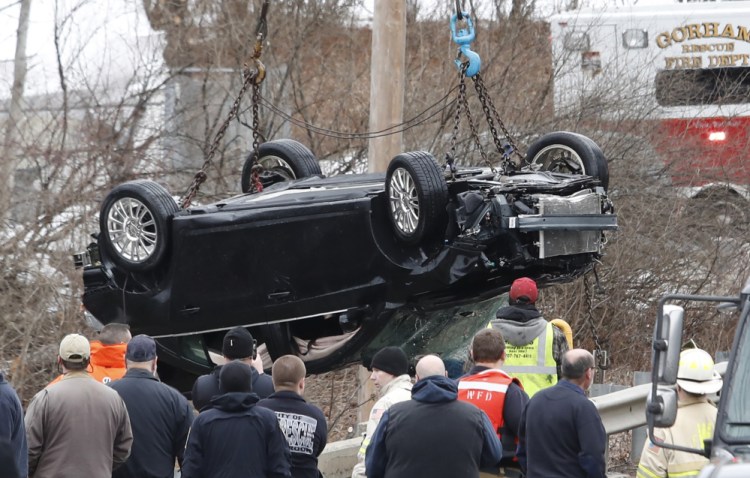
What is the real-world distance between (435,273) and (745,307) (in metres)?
3.98

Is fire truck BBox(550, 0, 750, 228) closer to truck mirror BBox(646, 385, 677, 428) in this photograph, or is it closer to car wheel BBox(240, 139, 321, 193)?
car wheel BBox(240, 139, 321, 193)

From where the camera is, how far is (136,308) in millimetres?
10578

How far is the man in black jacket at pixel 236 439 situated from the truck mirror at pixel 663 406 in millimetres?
2047

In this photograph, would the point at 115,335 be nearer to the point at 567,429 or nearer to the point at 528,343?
the point at 528,343

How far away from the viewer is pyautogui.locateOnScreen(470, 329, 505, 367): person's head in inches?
287

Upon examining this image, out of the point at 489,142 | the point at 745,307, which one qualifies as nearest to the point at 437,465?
the point at 745,307

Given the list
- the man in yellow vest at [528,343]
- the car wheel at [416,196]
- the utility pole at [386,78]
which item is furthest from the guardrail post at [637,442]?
the utility pole at [386,78]

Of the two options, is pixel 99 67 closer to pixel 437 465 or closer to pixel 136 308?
pixel 136 308

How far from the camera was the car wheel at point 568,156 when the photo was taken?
9914 mm

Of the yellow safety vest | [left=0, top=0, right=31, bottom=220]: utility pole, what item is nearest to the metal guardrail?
the yellow safety vest

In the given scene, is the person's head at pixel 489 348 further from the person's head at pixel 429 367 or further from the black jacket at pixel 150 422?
the black jacket at pixel 150 422

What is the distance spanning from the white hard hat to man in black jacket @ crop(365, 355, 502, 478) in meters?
0.98

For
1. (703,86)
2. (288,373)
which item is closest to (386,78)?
(288,373)

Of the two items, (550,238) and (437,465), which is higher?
(550,238)
